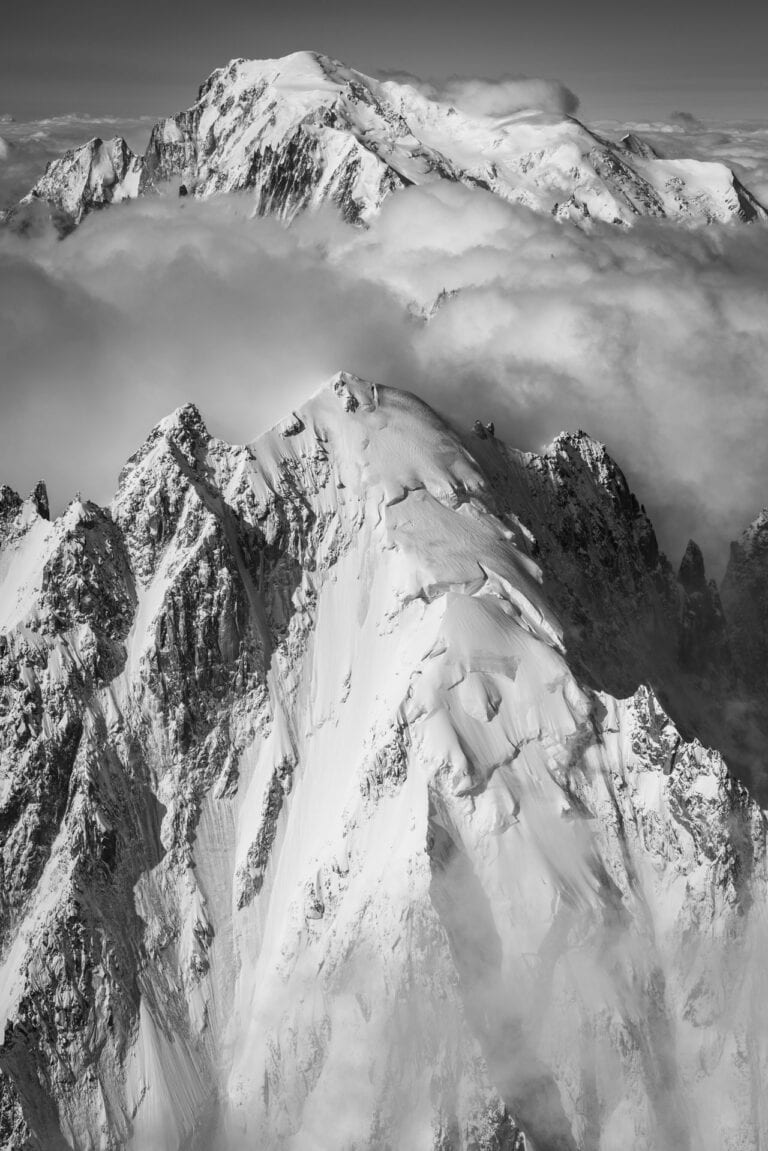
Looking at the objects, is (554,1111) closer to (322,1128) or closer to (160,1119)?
(322,1128)

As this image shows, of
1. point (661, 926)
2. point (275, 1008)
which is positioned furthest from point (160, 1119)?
point (661, 926)

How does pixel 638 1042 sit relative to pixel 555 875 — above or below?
below

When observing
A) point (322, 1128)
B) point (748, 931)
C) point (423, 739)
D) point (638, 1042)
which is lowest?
point (322, 1128)

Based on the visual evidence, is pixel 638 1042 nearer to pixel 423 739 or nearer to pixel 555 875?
pixel 555 875

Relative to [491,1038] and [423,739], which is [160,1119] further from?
[423,739]

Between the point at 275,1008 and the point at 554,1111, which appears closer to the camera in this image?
the point at 554,1111

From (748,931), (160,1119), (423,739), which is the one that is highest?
(423,739)

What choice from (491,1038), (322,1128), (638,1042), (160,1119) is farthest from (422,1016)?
(160,1119)

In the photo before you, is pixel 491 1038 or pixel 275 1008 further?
pixel 275 1008

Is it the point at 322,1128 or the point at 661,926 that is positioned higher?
the point at 661,926
